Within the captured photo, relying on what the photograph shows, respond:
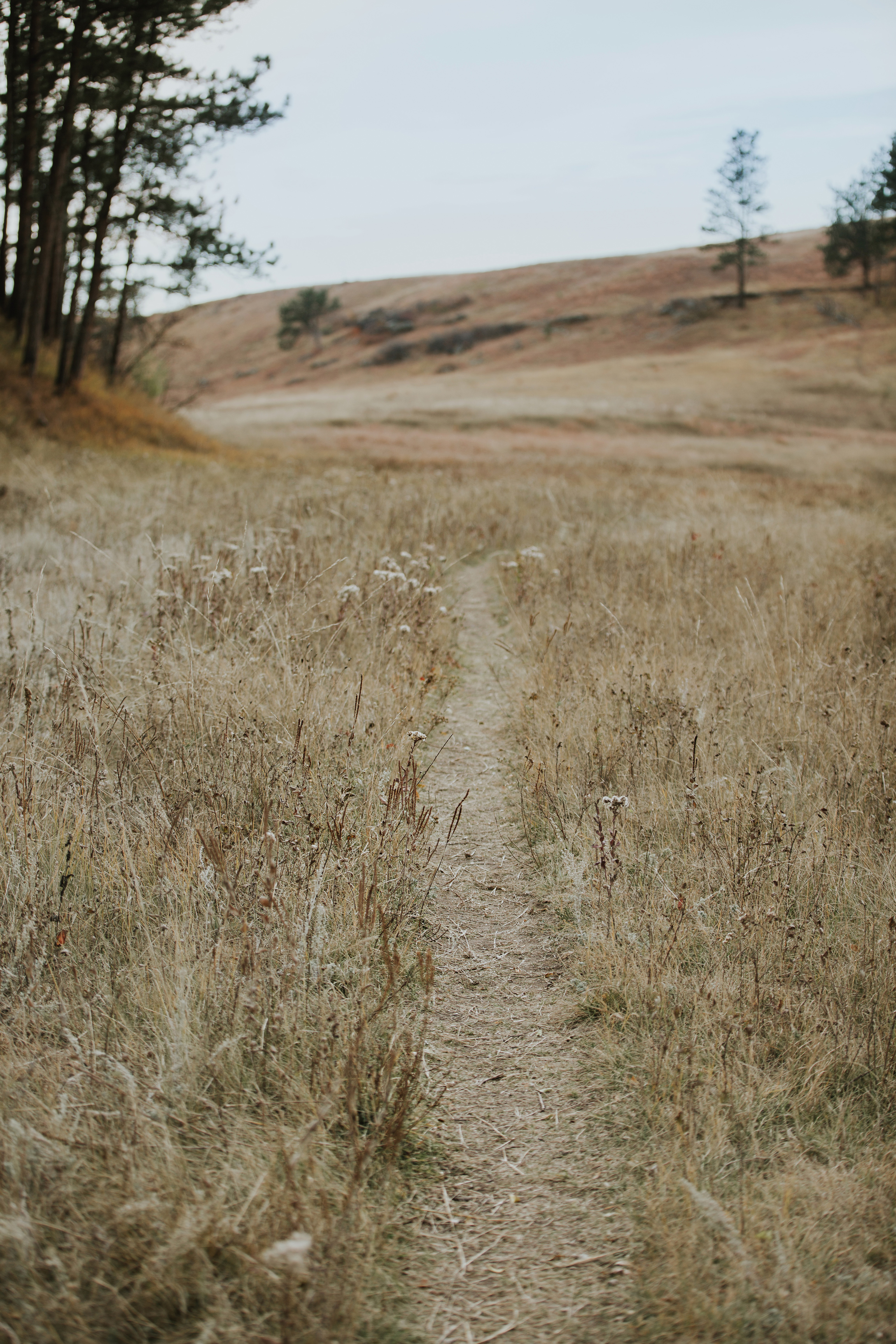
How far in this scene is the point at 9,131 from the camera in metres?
14.0

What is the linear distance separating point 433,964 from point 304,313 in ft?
244

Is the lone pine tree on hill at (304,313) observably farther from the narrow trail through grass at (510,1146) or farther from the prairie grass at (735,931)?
the narrow trail through grass at (510,1146)

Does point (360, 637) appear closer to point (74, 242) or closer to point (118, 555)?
point (118, 555)

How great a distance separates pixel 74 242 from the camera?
18781mm

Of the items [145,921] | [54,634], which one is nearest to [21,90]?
[54,634]

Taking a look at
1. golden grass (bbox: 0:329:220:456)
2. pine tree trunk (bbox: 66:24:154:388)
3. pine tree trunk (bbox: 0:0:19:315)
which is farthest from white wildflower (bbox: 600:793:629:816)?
pine tree trunk (bbox: 66:24:154:388)

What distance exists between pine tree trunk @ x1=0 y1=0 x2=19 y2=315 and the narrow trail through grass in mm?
14289

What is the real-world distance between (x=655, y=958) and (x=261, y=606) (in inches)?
132

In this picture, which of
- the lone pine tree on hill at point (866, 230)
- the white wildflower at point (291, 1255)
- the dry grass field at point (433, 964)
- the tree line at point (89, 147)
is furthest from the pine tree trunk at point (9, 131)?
the lone pine tree on hill at point (866, 230)

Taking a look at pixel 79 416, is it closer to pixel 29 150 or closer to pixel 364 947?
pixel 29 150

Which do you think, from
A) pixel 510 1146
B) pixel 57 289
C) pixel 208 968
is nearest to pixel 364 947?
pixel 208 968

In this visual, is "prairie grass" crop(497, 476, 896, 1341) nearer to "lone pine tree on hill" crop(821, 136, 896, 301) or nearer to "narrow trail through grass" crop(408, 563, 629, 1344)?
"narrow trail through grass" crop(408, 563, 629, 1344)

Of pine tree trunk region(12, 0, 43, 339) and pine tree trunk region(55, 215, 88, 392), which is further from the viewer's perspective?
pine tree trunk region(55, 215, 88, 392)

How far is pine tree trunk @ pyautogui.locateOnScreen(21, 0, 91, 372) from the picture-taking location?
12445mm
